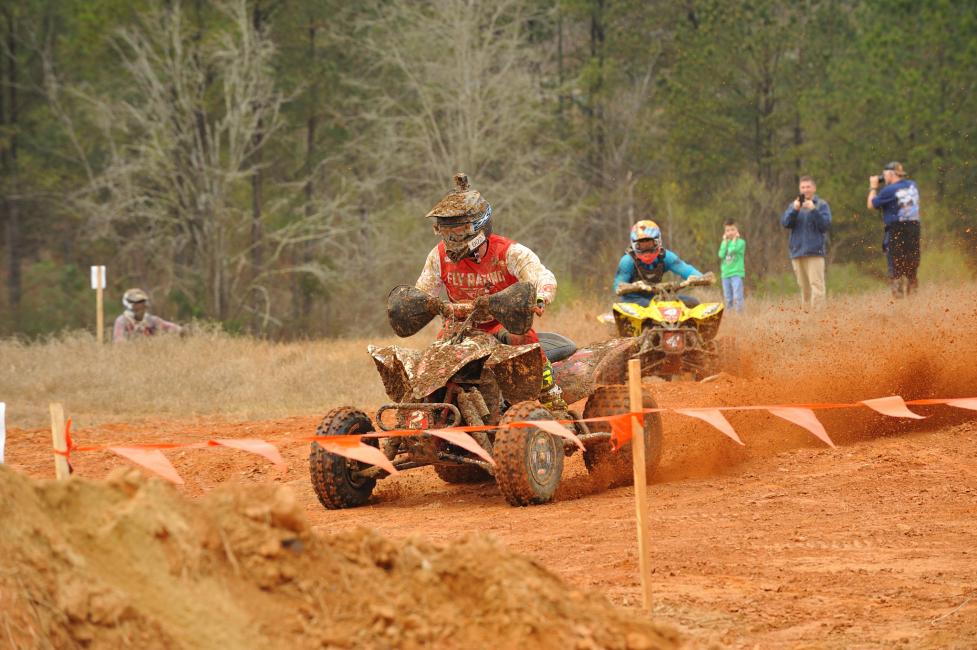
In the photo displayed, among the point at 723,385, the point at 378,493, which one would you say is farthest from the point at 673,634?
the point at 723,385

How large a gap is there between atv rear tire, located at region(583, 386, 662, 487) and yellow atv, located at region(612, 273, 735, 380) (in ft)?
15.0

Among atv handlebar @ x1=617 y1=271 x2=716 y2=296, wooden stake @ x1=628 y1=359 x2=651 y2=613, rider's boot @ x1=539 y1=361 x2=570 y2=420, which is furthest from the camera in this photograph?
atv handlebar @ x1=617 y1=271 x2=716 y2=296

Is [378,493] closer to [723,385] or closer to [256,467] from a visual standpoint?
[256,467]

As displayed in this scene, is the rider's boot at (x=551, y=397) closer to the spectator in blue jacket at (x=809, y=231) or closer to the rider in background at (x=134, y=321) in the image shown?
the spectator in blue jacket at (x=809, y=231)

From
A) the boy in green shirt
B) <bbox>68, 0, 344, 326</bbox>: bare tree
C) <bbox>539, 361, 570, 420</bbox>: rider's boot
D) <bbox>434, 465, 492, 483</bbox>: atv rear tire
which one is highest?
<bbox>68, 0, 344, 326</bbox>: bare tree

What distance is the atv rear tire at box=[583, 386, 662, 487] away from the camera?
9922 millimetres

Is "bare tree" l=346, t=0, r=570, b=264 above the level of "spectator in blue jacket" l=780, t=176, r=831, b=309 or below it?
above

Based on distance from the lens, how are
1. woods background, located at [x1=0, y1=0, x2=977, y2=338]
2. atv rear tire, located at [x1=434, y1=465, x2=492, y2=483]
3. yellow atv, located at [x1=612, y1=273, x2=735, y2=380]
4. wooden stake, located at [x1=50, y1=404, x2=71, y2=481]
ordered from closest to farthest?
wooden stake, located at [x1=50, y1=404, x2=71, y2=481] < atv rear tire, located at [x1=434, y1=465, x2=492, y2=483] < yellow atv, located at [x1=612, y1=273, x2=735, y2=380] < woods background, located at [x1=0, y1=0, x2=977, y2=338]

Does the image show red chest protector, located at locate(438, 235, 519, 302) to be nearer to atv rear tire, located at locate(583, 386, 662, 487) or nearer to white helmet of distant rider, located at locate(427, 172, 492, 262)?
white helmet of distant rider, located at locate(427, 172, 492, 262)

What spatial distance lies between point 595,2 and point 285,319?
12.5 m

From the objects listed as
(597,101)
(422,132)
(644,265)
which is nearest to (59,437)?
(644,265)

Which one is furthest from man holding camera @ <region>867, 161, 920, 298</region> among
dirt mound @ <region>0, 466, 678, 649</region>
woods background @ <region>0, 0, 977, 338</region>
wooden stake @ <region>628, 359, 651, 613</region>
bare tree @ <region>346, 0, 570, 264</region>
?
bare tree @ <region>346, 0, 570, 264</region>

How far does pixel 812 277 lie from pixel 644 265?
4.57 m

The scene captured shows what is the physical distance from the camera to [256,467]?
1156 centimetres
